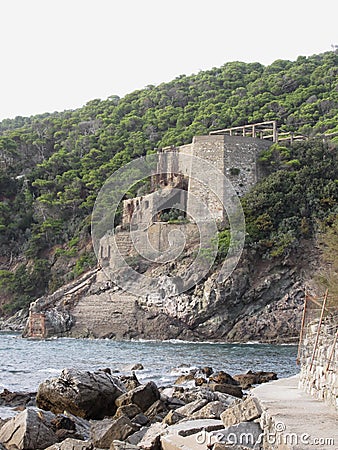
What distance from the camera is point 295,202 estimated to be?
41969 millimetres

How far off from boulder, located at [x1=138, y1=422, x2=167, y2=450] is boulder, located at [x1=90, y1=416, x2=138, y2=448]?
35cm

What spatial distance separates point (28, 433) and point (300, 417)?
4.32m

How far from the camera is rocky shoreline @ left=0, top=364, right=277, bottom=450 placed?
806cm

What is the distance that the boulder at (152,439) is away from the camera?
870cm

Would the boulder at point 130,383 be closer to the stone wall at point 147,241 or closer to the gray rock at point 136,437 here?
the gray rock at point 136,437

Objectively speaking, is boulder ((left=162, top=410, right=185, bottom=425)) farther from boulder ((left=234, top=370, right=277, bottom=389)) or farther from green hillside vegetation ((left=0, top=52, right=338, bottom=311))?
green hillside vegetation ((left=0, top=52, right=338, bottom=311))

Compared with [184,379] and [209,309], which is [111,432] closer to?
[184,379]

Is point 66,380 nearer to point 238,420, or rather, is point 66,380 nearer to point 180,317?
point 238,420

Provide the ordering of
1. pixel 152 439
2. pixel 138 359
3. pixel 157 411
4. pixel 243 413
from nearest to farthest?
pixel 243 413 → pixel 152 439 → pixel 157 411 → pixel 138 359

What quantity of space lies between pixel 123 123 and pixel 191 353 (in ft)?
148

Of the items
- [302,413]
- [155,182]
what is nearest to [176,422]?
[302,413]

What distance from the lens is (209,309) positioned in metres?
37.7

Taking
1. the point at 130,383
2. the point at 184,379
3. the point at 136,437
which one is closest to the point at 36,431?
the point at 136,437

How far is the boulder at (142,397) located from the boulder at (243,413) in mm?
4632
